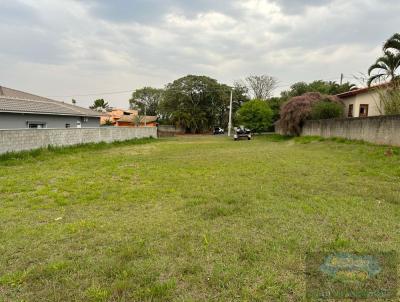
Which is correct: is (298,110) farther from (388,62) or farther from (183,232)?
(183,232)

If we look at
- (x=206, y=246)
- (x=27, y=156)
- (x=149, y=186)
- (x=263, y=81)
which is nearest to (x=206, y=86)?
(x=263, y=81)

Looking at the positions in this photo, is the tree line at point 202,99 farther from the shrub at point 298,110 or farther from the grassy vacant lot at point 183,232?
the grassy vacant lot at point 183,232

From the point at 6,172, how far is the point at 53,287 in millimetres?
6465

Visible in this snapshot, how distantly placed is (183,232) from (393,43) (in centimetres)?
1659

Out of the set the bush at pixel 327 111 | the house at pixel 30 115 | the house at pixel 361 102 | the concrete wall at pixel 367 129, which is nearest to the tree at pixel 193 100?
the house at pixel 30 115

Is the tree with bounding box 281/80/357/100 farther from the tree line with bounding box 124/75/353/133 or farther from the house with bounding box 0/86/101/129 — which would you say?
the house with bounding box 0/86/101/129

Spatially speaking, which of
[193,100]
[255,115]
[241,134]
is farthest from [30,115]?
[193,100]

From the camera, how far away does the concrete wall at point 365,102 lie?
1617 cm

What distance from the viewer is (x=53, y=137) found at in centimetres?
1182

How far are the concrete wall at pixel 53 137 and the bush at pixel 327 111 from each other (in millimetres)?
13793

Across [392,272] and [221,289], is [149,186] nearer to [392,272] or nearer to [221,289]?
[221,289]

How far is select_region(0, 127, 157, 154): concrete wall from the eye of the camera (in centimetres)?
948

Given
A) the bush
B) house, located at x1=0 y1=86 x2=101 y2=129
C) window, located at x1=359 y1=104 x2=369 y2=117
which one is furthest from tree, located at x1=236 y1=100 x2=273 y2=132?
house, located at x1=0 y1=86 x2=101 y2=129

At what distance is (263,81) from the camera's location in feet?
153
